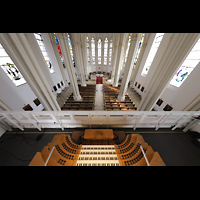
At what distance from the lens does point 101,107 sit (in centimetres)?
767

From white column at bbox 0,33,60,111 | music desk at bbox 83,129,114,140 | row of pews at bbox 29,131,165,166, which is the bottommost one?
music desk at bbox 83,129,114,140

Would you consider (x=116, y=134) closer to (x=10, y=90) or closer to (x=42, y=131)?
(x=42, y=131)

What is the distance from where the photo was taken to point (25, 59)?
3150 mm

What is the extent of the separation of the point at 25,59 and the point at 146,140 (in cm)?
629

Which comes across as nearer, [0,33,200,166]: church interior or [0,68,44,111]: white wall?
[0,33,200,166]: church interior

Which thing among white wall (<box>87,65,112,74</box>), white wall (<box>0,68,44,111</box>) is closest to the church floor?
white wall (<box>0,68,44,111</box>)

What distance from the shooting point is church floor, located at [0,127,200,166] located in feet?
9.95

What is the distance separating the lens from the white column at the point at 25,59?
2828 mm

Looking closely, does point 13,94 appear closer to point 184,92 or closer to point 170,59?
point 170,59

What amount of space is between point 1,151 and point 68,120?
113 inches

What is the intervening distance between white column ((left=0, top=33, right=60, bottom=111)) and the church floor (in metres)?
1.91

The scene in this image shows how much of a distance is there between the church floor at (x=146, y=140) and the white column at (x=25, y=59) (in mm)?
1908

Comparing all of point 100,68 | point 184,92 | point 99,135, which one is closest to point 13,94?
point 99,135

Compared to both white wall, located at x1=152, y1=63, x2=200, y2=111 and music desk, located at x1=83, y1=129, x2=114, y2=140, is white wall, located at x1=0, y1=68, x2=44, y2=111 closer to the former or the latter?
music desk, located at x1=83, y1=129, x2=114, y2=140
